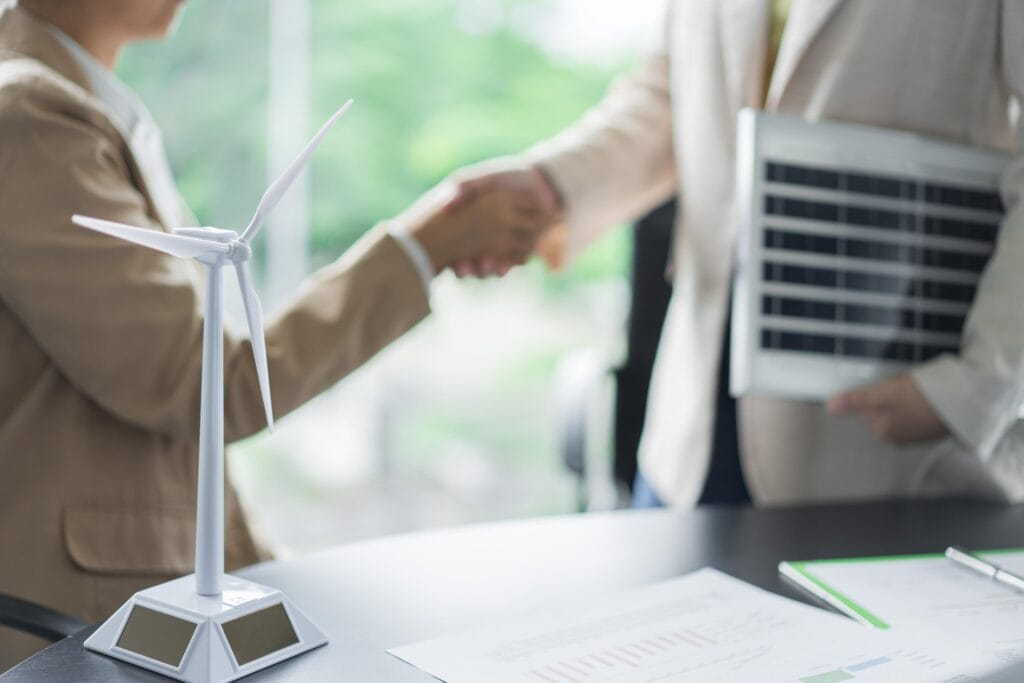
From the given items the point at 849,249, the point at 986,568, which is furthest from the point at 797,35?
the point at 986,568

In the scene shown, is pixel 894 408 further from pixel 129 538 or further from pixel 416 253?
pixel 129 538

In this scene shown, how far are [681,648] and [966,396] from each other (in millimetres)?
634

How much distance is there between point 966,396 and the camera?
4.18 ft

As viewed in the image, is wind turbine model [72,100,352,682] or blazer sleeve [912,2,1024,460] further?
blazer sleeve [912,2,1024,460]

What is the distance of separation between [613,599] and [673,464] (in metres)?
0.64

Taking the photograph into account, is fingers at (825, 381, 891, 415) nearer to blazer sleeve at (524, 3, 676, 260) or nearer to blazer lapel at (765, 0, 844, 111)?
blazer lapel at (765, 0, 844, 111)

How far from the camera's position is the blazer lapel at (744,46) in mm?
1428

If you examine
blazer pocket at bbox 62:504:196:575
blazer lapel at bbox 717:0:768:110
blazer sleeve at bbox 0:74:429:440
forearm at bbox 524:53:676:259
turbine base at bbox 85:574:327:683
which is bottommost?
blazer pocket at bbox 62:504:196:575

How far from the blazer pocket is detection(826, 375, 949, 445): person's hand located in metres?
0.78

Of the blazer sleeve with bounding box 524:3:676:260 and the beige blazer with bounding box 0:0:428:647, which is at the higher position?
the blazer sleeve with bounding box 524:3:676:260

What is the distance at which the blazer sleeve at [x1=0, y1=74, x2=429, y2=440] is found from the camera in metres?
1.05

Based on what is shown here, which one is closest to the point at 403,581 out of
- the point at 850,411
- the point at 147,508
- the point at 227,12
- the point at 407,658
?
the point at 407,658

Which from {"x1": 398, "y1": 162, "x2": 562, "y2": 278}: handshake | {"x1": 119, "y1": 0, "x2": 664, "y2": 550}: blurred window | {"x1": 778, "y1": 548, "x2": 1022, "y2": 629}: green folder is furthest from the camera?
{"x1": 119, "y1": 0, "x2": 664, "y2": 550}: blurred window

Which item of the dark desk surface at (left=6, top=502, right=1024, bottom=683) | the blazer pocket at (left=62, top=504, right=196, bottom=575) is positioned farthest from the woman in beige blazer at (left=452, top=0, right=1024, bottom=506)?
the blazer pocket at (left=62, top=504, right=196, bottom=575)
